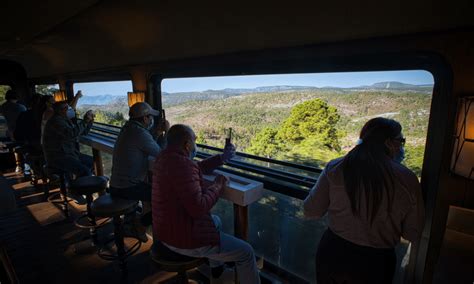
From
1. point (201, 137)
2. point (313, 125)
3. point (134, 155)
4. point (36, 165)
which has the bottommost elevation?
point (36, 165)

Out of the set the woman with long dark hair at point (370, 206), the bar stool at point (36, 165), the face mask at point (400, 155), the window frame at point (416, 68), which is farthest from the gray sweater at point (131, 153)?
the bar stool at point (36, 165)

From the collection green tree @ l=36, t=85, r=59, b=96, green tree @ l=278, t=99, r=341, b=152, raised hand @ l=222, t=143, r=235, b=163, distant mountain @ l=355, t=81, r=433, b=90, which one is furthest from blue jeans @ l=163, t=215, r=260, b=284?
green tree @ l=36, t=85, r=59, b=96

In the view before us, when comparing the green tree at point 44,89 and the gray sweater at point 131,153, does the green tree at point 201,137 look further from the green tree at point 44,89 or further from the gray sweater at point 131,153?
the green tree at point 44,89

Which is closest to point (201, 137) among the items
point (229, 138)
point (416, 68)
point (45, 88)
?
point (229, 138)

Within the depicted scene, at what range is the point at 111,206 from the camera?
2.20 meters

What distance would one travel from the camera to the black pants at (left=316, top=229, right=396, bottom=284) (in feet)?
4.11

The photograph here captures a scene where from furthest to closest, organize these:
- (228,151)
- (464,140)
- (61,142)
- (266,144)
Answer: (61,142) → (266,144) → (228,151) → (464,140)

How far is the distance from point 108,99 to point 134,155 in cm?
223

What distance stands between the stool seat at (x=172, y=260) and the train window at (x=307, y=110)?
1000mm

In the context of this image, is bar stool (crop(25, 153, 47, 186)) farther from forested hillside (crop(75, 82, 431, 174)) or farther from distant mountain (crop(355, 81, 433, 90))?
distant mountain (crop(355, 81, 433, 90))

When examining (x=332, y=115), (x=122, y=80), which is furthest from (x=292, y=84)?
(x=122, y=80)

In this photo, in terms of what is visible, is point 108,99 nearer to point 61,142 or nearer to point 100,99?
point 100,99

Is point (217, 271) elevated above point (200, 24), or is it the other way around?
point (200, 24)

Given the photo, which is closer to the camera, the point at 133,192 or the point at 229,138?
the point at 229,138
